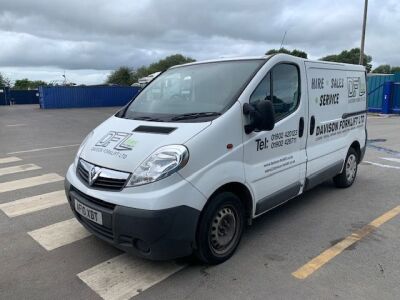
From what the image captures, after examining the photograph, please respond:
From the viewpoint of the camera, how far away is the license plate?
3.21 m

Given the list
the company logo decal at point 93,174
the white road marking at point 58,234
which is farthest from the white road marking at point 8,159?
the company logo decal at point 93,174

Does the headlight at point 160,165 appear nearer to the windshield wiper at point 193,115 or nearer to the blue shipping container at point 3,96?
the windshield wiper at point 193,115

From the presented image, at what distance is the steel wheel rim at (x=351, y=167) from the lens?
234 inches

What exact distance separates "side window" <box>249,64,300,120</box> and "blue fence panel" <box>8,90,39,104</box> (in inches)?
1828

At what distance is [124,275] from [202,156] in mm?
1285

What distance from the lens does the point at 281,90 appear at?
4066 millimetres

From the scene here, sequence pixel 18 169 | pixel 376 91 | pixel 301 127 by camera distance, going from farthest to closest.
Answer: pixel 376 91, pixel 18 169, pixel 301 127

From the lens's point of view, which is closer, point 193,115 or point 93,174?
point 93,174

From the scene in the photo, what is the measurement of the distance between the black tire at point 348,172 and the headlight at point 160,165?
370cm

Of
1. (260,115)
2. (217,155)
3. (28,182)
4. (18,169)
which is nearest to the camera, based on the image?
(217,155)

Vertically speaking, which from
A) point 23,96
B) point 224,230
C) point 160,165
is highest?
point 23,96

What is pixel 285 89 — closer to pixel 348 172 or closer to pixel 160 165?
pixel 160 165

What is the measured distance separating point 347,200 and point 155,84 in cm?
323

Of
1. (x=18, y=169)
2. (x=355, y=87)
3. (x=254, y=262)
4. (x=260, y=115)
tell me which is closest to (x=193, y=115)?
(x=260, y=115)
